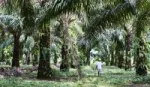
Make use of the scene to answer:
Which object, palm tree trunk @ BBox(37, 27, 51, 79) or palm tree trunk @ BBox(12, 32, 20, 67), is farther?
palm tree trunk @ BBox(12, 32, 20, 67)

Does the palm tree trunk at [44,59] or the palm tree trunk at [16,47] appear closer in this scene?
the palm tree trunk at [44,59]

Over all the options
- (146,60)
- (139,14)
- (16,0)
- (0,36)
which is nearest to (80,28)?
(146,60)

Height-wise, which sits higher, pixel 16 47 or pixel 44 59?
pixel 16 47

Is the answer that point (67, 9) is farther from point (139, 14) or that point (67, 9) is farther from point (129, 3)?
point (139, 14)

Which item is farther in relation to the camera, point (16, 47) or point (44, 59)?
point (16, 47)

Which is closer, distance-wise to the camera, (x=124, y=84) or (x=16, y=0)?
(x=16, y=0)

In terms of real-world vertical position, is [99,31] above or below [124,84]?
above

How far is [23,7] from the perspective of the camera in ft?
44.3

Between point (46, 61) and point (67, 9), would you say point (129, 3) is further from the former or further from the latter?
point (46, 61)

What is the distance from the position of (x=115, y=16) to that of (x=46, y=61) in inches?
312

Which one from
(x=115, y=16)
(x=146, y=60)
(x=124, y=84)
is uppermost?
(x=115, y=16)

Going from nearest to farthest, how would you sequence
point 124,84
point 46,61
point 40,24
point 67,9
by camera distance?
point 67,9 → point 40,24 → point 124,84 → point 46,61

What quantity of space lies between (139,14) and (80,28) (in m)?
13.1

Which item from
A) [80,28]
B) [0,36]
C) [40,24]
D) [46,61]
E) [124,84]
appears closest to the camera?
[40,24]
